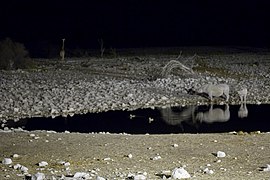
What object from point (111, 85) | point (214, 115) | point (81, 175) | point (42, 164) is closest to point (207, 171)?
point (81, 175)

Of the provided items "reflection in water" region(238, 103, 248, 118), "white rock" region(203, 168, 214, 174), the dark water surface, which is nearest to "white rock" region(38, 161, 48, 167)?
"white rock" region(203, 168, 214, 174)

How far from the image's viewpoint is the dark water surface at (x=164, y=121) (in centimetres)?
1518

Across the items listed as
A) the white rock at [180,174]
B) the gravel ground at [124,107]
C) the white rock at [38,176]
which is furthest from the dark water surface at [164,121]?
the white rock at [38,176]

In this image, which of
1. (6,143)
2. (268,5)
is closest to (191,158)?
(6,143)

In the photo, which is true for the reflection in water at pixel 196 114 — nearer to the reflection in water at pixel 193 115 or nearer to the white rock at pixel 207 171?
the reflection in water at pixel 193 115

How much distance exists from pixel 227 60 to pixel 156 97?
13986 mm

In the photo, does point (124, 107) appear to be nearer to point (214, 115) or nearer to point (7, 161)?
point (214, 115)

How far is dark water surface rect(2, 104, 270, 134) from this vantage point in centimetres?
1518

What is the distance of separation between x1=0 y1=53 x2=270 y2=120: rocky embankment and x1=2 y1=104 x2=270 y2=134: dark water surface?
0.67 m

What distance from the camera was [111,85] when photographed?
21750mm

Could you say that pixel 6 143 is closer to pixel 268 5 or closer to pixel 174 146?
pixel 174 146

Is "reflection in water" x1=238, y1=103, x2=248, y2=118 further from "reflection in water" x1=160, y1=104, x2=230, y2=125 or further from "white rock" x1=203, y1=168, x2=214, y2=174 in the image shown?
"white rock" x1=203, y1=168, x2=214, y2=174

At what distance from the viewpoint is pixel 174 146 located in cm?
1127

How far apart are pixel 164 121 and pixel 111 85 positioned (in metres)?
5.75
